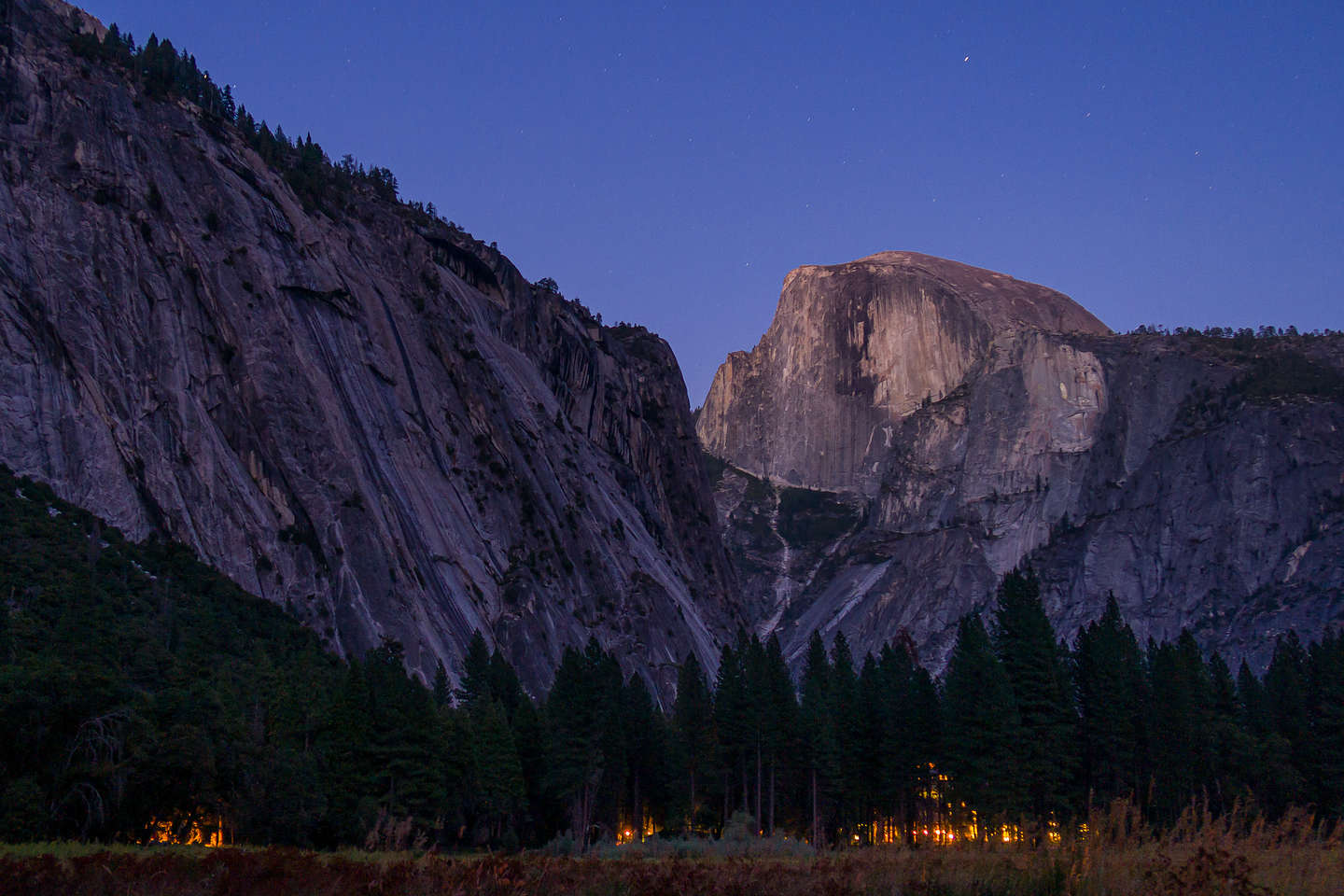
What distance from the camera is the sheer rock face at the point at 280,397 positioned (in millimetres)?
70938

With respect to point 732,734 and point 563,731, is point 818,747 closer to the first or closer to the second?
point 732,734

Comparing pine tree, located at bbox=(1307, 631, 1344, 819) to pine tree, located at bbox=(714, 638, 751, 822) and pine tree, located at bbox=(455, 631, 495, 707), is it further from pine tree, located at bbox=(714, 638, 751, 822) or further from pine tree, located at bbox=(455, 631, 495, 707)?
pine tree, located at bbox=(455, 631, 495, 707)

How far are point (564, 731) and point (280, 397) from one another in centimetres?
3906

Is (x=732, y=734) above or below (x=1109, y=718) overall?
below

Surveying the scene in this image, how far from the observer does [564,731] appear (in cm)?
5888

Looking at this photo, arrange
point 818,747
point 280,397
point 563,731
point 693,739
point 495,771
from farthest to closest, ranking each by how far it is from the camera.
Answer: point 280,397 < point 693,739 < point 563,731 < point 818,747 < point 495,771

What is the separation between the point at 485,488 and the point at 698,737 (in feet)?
155

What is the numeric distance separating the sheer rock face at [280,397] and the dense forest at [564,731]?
603 centimetres

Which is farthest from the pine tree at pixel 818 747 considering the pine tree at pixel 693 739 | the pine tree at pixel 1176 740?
the pine tree at pixel 1176 740

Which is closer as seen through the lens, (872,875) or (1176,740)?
(872,875)

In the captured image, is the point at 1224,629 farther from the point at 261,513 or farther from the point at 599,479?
the point at 261,513

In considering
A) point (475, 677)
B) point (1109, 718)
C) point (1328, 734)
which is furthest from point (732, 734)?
point (1328, 734)

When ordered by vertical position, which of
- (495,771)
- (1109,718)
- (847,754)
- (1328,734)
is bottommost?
(495,771)

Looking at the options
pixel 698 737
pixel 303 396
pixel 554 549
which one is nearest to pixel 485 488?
pixel 554 549
